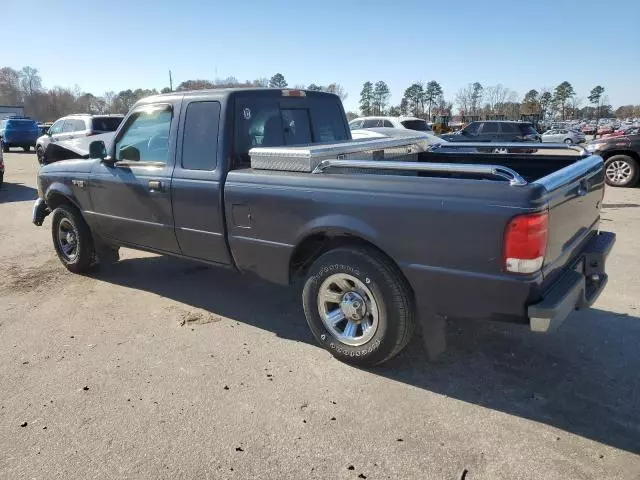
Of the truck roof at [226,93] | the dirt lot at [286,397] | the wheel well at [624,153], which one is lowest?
the dirt lot at [286,397]

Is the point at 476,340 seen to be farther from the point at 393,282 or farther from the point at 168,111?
the point at 168,111

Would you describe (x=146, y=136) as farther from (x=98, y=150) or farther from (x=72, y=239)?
(x=72, y=239)

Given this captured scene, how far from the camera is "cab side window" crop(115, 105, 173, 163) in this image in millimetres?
4633

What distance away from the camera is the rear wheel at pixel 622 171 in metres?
11.7

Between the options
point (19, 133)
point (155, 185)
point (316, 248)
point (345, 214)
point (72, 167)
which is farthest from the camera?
point (19, 133)

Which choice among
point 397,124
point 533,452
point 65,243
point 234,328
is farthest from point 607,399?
point 397,124

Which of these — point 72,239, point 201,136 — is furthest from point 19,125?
point 201,136

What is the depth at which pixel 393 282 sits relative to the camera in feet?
10.8

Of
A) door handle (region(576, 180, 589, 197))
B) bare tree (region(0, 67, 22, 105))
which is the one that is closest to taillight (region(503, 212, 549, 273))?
door handle (region(576, 180, 589, 197))

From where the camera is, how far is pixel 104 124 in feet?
52.0

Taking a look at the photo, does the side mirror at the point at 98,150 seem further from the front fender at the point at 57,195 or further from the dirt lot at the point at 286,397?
the dirt lot at the point at 286,397

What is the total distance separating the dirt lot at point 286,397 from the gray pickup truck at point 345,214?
0.48 m

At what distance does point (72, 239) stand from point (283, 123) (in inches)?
120

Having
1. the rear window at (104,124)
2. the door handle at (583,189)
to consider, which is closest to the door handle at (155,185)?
the door handle at (583,189)
